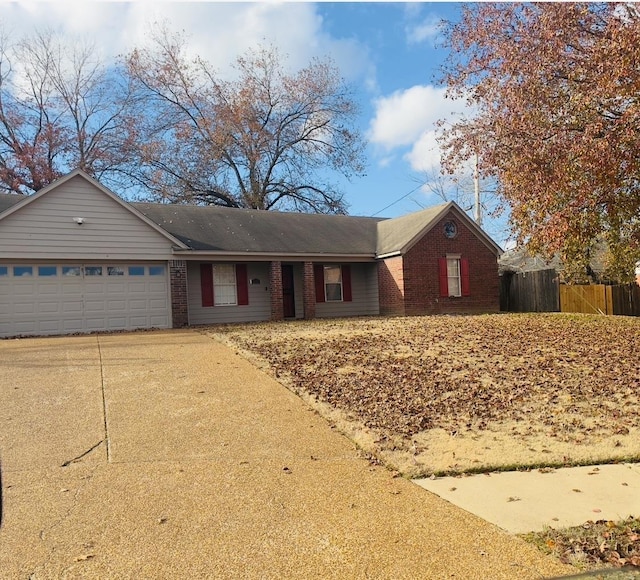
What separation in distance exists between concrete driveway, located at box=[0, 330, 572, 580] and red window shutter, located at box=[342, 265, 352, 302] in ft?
44.3

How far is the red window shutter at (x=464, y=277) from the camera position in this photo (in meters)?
20.4

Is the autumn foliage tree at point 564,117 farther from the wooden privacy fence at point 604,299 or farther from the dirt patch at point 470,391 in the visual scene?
the wooden privacy fence at point 604,299

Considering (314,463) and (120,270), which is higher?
(120,270)

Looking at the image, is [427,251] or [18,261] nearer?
[18,261]

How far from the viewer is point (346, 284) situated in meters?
20.5

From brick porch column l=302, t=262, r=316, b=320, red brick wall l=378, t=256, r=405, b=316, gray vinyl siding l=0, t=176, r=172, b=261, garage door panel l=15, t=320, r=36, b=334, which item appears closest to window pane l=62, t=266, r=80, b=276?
gray vinyl siding l=0, t=176, r=172, b=261

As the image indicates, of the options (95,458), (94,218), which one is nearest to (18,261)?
(94,218)

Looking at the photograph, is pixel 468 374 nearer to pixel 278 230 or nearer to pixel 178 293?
pixel 178 293

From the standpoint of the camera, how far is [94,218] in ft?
51.1

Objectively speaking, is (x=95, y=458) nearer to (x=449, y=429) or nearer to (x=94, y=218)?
(x=449, y=429)

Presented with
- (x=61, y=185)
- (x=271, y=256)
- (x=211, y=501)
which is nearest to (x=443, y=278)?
(x=271, y=256)

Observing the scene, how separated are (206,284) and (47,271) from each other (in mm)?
4891

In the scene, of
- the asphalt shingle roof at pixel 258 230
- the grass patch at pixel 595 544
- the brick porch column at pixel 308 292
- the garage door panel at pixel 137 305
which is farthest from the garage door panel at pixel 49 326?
the grass patch at pixel 595 544

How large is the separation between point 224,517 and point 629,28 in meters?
10.3
